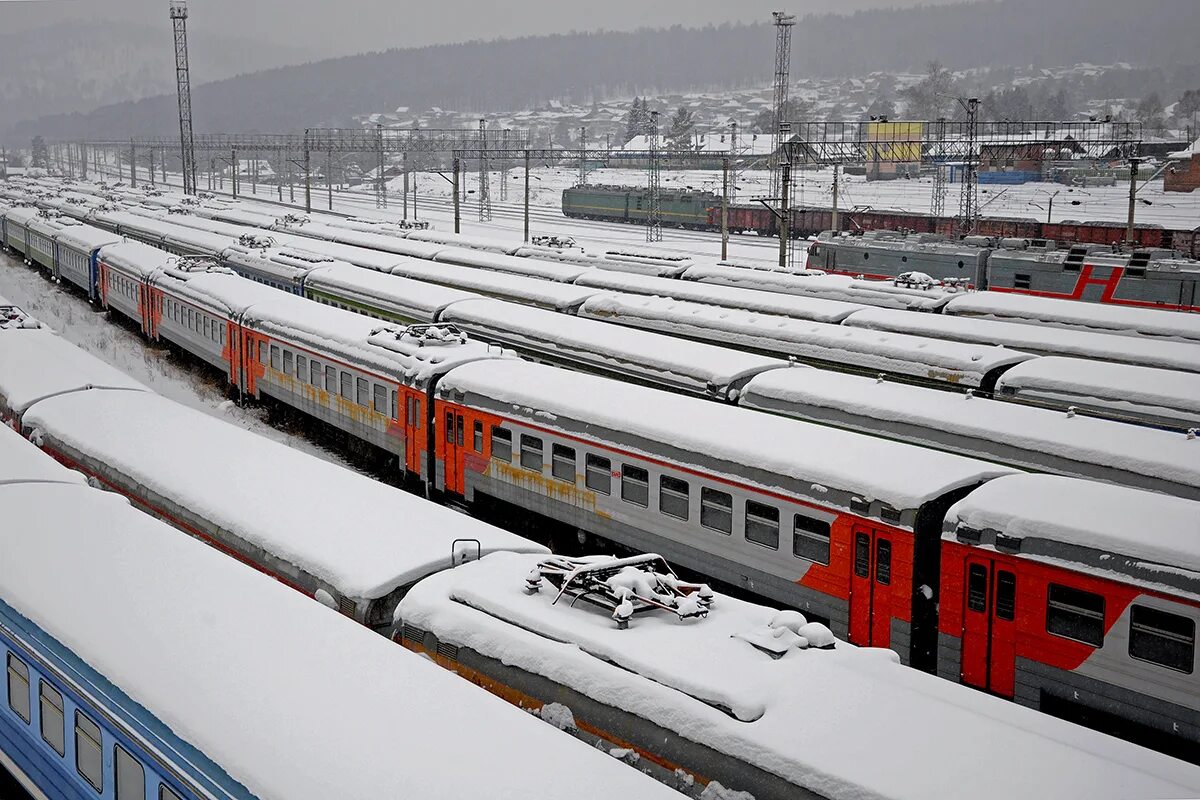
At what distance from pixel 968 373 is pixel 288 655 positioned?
570 inches

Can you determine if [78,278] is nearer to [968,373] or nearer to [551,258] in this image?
[551,258]

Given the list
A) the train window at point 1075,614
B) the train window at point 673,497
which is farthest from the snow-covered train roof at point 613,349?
the train window at point 1075,614

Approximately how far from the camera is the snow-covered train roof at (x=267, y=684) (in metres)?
7.18

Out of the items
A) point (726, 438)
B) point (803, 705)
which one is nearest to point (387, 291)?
point (726, 438)

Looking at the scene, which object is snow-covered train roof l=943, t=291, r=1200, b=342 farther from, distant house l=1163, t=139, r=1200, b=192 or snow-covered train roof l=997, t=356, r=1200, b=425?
distant house l=1163, t=139, r=1200, b=192

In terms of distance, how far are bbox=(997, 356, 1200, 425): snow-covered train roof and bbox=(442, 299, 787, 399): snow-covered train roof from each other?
409 cm

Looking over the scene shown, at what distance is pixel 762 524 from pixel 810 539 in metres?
0.77

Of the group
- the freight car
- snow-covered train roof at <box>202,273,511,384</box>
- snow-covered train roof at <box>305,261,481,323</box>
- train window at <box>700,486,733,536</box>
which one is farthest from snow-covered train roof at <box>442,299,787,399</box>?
the freight car

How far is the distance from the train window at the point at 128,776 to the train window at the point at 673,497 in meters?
8.03

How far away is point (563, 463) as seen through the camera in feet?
56.2

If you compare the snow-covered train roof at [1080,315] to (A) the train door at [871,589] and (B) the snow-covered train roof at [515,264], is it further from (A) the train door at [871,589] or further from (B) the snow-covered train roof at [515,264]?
(A) the train door at [871,589]

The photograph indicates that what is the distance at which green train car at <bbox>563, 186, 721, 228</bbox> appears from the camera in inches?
3292

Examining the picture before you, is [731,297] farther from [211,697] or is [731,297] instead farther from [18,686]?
[211,697]

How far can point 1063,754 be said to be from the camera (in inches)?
290
